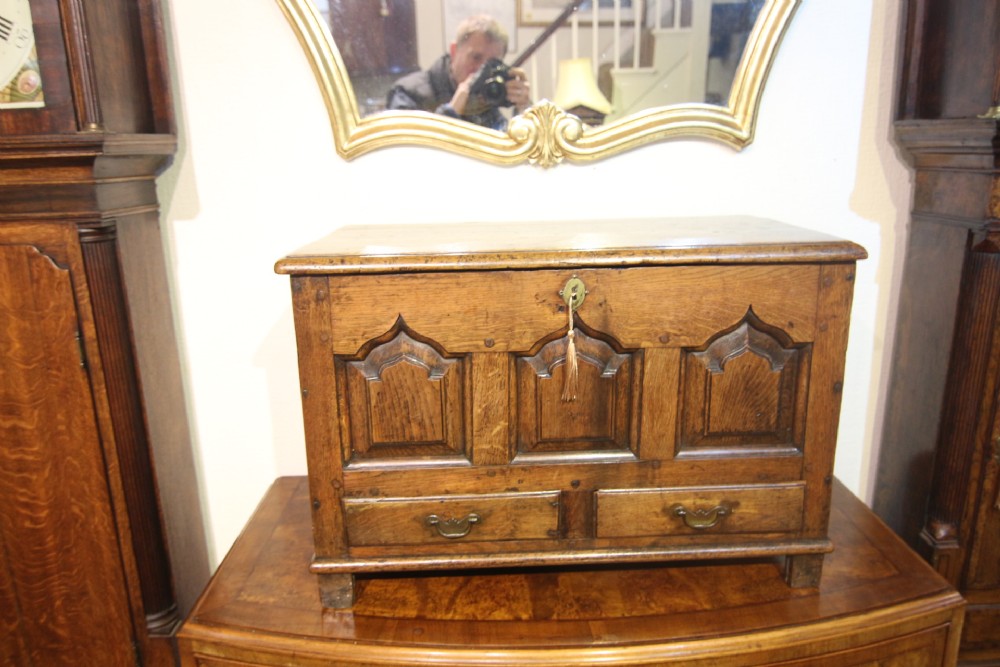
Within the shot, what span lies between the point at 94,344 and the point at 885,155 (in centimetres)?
159

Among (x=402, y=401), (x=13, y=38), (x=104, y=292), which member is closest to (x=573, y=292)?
(x=402, y=401)

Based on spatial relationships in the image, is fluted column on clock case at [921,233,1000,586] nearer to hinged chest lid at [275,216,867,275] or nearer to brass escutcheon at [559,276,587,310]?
hinged chest lid at [275,216,867,275]

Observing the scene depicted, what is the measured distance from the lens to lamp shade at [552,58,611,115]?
57.5 inches

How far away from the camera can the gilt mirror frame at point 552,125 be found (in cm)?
144

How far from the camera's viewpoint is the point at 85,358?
4.12 ft

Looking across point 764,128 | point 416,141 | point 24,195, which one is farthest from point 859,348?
point 24,195

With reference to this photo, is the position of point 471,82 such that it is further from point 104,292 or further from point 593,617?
point 593,617

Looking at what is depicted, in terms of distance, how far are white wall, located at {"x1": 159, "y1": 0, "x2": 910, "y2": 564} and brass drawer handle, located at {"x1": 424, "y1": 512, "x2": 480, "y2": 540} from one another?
638 millimetres

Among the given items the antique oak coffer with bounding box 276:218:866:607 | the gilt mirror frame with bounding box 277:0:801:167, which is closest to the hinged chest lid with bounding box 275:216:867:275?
the antique oak coffer with bounding box 276:218:866:607

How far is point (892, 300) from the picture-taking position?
1632 millimetres

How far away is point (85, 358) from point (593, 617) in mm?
962

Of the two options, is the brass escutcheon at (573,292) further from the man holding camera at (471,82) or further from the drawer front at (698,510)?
the man holding camera at (471,82)

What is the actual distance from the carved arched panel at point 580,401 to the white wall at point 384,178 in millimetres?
532

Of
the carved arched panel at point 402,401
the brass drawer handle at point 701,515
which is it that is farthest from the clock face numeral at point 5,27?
the brass drawer handle at point 701,515
